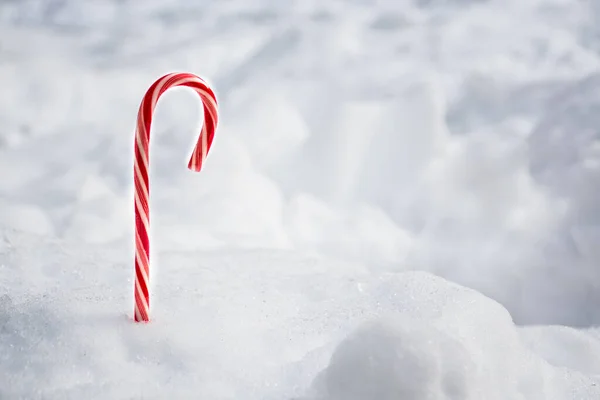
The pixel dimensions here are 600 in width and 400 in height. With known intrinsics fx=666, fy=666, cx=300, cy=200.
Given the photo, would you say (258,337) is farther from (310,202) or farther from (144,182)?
(310,202)

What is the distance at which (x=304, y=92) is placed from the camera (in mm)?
2541

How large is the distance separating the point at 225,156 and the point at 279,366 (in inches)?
48.0

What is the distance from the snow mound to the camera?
881 millimetres

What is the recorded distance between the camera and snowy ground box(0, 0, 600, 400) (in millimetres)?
1028

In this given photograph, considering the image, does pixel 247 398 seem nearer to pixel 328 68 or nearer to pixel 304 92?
pixel 304 92

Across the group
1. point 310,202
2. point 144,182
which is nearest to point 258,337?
point 144,182

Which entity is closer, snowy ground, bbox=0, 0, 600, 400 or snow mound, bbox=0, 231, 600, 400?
snow mound, bbox=0, 231, 600, 400

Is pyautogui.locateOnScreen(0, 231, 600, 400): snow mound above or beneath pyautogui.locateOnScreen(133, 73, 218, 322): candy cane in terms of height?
beneath

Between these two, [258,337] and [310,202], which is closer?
[258,337]

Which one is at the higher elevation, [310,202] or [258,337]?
[258,337]

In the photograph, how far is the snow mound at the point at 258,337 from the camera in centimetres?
88

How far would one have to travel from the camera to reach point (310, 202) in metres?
2.09

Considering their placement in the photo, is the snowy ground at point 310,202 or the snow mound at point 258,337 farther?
the snowy ground at point 310,202

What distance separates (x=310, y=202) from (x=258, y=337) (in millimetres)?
977
